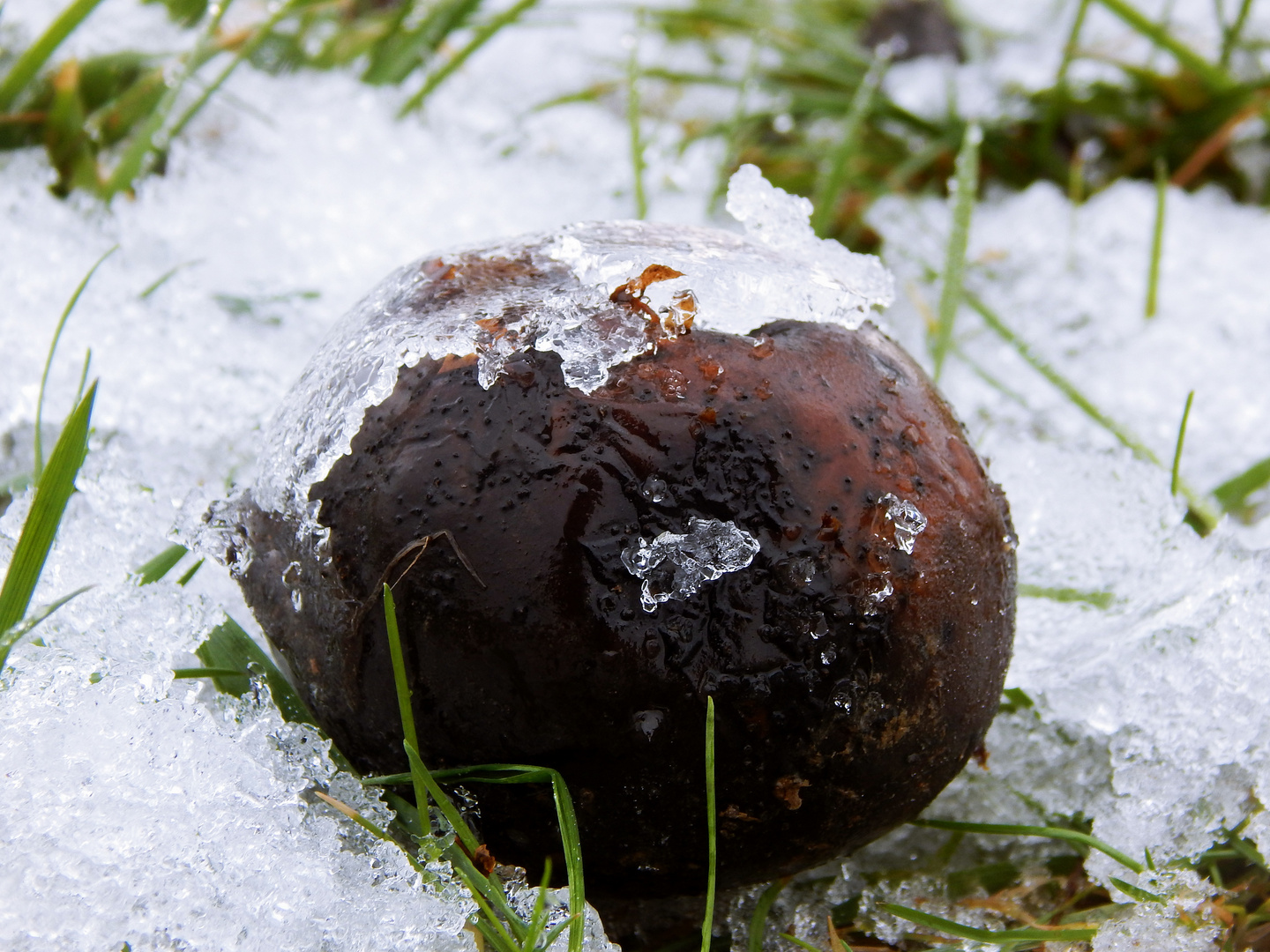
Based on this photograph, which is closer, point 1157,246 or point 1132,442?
point 1132,442

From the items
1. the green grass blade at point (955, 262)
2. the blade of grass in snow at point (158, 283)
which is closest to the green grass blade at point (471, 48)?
the blade of grass in snow at point (158, 283)

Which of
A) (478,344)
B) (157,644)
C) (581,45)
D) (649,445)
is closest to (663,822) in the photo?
(649,445)

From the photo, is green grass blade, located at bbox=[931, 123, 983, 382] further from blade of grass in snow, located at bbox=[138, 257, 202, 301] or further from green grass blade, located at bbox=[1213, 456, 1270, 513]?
blade of grass in snow, located at bbox=[138, 257, 202, 301]

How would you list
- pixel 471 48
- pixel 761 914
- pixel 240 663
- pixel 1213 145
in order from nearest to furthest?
1. pixel 761 914
2. pixel 240 663
3. pixel 471 48
4. pixel 1213 145

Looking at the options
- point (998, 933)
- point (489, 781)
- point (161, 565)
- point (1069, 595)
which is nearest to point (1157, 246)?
point (1069, 595)

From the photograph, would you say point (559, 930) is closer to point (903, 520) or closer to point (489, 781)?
point (489, 781)
